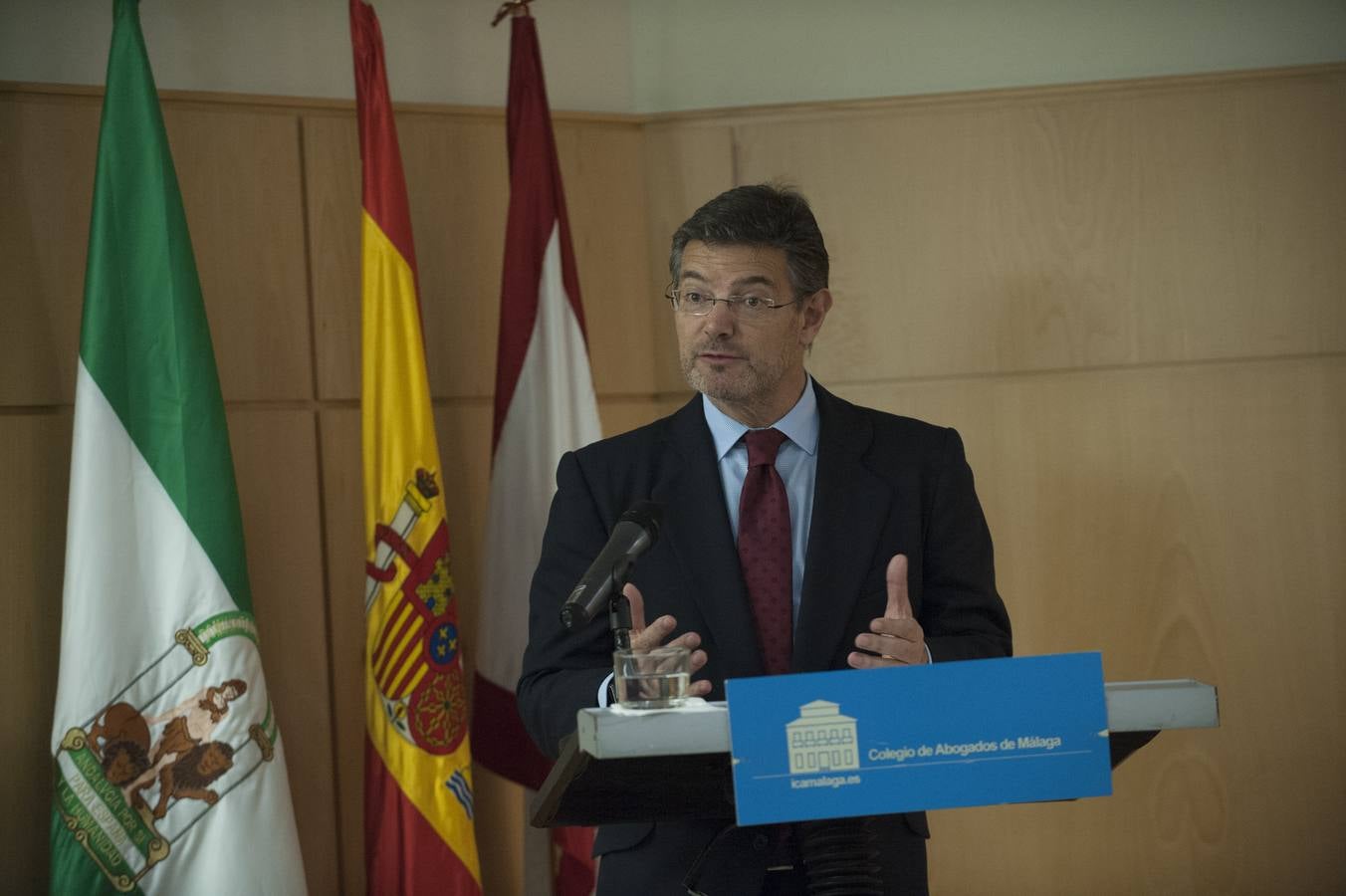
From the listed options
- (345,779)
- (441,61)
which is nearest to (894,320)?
(441,61)

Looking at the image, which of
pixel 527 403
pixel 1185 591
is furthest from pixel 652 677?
pixel 1185 591

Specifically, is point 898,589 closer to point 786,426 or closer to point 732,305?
point 786,426

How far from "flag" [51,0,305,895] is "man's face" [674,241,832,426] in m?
1.46

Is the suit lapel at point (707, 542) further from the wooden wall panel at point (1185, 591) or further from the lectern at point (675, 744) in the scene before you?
the wooden wall panel at point (1185, 591)

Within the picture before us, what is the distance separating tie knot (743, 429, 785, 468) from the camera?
2.16 m

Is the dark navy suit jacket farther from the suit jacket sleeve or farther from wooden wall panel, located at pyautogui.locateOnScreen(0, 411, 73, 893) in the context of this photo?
wooden wall panel, located at pyautogui.locateOnScreen(0, 411, 73, 893)

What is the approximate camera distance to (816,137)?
408 cm

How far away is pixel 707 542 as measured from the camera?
206cm

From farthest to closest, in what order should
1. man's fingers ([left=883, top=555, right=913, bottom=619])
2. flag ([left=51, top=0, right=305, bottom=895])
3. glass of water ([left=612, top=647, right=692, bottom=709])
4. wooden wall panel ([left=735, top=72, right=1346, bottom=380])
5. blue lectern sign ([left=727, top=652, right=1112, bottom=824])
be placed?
wooden wall panel ([left=735, top=72, right=1346, bottom=380]) → flag ([left=51, top=0, right=305, bottom=895]) → man's fingers ([left=883, top=555, right=913, bottom=619]) → glass of water ([left=612, top=647, right=692, bottom=709]) → blue lectern sign ([left=727, top=652, right=1112, bottom=824])

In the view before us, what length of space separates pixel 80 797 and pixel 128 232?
1.28 metres

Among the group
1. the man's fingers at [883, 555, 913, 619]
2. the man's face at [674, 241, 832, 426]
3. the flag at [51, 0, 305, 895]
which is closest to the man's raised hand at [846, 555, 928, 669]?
the man's fingers at [883, 555, 913, 619]

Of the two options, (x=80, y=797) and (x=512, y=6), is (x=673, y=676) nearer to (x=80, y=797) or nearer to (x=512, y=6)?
(x=80, y=797)

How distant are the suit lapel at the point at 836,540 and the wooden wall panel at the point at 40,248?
2104mm

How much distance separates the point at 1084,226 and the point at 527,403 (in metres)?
1.70
